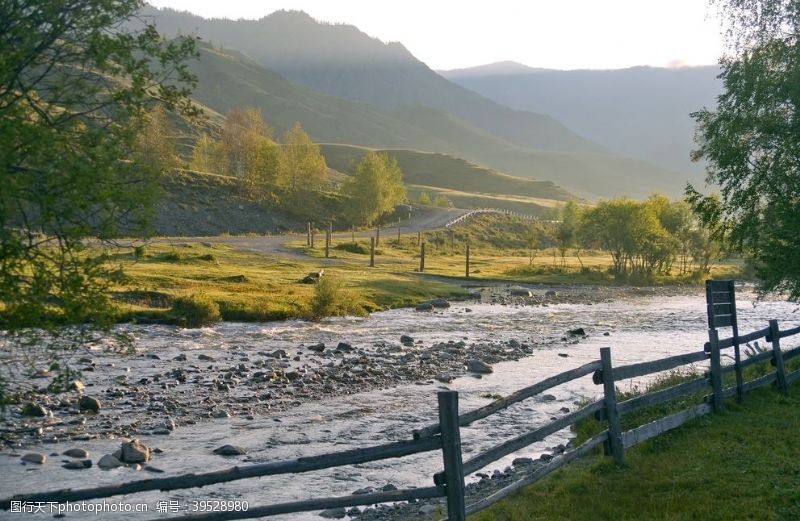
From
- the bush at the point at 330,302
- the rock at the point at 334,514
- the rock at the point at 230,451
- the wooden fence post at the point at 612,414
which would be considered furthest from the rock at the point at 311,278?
the wooden fence post at the point at 612,414

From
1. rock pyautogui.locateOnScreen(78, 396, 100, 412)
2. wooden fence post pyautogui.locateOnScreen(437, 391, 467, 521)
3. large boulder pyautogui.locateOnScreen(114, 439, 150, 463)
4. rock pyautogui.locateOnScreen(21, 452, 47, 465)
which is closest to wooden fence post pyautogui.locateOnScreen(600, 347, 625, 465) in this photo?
wooden fence post pyautogui.locateOnScreen(437, 391, 467, 521)

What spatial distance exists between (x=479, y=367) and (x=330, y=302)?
19825 millimetres

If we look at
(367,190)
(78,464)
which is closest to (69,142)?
(78,464)

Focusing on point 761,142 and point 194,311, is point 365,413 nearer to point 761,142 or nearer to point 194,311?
point 761,142

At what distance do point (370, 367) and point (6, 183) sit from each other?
75.6ft

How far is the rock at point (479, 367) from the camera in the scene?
31.2 metres

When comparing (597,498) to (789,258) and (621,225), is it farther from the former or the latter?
(621,225)

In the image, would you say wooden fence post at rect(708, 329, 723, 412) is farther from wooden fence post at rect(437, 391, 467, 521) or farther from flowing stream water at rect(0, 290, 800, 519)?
wooden fence post at rect(437, 391, 467, 521)

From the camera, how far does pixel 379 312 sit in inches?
2116

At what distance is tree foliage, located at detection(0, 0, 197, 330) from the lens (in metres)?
9.77

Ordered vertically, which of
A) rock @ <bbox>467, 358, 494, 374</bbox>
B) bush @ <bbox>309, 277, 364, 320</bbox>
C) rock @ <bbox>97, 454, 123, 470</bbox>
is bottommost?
rock @ <bbox>467, 358, 494, 374</bbox>

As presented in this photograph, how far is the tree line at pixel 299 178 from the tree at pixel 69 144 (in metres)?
115

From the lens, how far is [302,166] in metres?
141

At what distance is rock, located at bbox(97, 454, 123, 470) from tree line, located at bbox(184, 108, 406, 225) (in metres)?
A: 110
